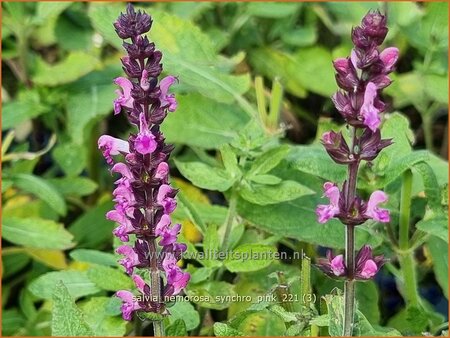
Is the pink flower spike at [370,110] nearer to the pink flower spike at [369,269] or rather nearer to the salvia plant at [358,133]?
the salvia plant at [358,133]

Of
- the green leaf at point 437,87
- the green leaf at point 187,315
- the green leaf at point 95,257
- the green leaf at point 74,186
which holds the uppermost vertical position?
the green leaf at point 437,87

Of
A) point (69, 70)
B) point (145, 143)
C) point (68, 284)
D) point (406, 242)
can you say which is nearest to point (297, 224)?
point (406, 242)

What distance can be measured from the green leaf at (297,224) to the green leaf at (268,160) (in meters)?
0.08

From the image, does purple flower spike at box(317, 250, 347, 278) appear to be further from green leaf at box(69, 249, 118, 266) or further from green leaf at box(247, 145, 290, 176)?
green leaf at box(69, 249, 118, 266)

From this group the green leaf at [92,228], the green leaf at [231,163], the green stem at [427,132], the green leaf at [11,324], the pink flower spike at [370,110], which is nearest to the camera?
the pink flower spike at [370,110]

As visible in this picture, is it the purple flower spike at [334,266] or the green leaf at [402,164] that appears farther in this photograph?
the green leaf at [402,164]

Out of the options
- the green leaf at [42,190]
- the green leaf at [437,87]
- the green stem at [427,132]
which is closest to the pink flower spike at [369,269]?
the green leaf at [42,190]

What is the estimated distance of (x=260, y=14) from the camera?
228 cm

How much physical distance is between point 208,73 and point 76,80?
437 mm

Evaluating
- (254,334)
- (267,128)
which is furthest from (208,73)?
(254,334)

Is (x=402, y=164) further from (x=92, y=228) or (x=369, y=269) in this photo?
(x=92, y=228)

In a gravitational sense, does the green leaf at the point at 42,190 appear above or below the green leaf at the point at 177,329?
above

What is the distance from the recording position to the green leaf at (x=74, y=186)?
189 centimetres

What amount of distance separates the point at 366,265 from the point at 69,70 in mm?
1208
